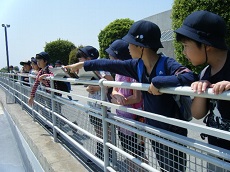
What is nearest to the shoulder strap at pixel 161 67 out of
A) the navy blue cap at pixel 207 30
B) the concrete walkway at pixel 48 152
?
the navy blue cap at pixel 207 30

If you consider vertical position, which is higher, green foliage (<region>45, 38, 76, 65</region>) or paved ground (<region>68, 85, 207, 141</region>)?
green foliage (<region>45, 38, 76, 65</region>)

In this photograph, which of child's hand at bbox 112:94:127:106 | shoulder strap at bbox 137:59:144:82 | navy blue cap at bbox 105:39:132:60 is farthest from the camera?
navy blue cap at bbox 105:39:132:60

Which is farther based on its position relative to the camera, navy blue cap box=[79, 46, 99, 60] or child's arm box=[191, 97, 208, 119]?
navy blue cap box=[79, 46, 99, 60]

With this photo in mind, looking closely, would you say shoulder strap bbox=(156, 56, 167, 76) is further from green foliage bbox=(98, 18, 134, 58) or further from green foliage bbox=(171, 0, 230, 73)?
green foliage bbox=(98, 18, 134, 58)

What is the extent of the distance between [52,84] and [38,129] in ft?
4.74

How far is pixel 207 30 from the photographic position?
1550 millimetres

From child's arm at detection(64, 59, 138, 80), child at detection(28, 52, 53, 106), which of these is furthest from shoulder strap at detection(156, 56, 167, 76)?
child at detection(28, 52, 53, 106)

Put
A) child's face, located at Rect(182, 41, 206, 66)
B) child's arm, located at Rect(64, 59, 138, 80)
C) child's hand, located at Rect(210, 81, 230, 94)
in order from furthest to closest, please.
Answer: child's arm, located at Rect(64, 59, 138, 80)
child's face, located at Rect(182, 41, 206, 66)
child's hand, located at Rect(210, 81, 230, 94)

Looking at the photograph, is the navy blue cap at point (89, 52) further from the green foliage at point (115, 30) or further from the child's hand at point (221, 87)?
the green foliage at point (115, 30)

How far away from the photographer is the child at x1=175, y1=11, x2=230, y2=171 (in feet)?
5.06

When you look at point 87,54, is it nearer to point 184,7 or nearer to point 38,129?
point 38,129

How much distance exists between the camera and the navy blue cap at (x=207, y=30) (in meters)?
1.55

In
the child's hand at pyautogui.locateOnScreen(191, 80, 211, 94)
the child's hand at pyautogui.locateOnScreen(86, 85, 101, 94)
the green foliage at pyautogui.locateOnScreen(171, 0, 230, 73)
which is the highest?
the green foliage at pyautogui.locateOnScreen(171, 0, 230, 73)

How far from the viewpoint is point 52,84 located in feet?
13.4
